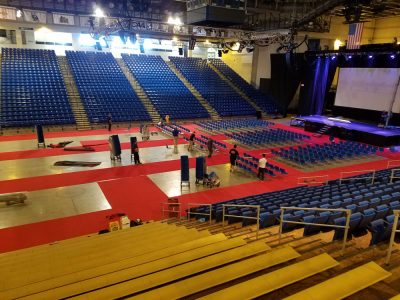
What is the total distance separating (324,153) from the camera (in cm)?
1734

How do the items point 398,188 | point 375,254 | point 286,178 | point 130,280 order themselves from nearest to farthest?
point 130,280, point 375,254, point 398,188, point 286,178

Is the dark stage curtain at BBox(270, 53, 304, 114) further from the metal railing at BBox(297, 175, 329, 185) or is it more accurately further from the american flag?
the metal railing at BBox(297, 175, 329, 185)

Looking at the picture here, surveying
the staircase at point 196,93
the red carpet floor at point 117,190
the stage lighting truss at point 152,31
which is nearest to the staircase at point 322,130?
the red carpet floor at point 117,190

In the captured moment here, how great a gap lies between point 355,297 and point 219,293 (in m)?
1.64

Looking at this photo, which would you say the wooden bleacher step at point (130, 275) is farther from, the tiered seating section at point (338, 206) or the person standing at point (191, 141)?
the person standing at point (191, 141)

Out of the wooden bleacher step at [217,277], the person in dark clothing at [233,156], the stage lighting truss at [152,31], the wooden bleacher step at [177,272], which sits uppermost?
the stage lighting truss at [152,31]

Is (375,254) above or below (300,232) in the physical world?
above

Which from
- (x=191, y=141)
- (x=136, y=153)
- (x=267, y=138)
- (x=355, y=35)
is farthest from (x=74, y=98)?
(x=355, y=35)

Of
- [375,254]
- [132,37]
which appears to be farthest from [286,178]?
[132,37]

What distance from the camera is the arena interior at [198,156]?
4.56 meters

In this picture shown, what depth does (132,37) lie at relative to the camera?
2095 centimetres

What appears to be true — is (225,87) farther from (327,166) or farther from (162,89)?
(327,166)

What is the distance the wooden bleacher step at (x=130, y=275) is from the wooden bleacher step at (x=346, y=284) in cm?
181

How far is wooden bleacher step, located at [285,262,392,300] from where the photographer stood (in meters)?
3.42
